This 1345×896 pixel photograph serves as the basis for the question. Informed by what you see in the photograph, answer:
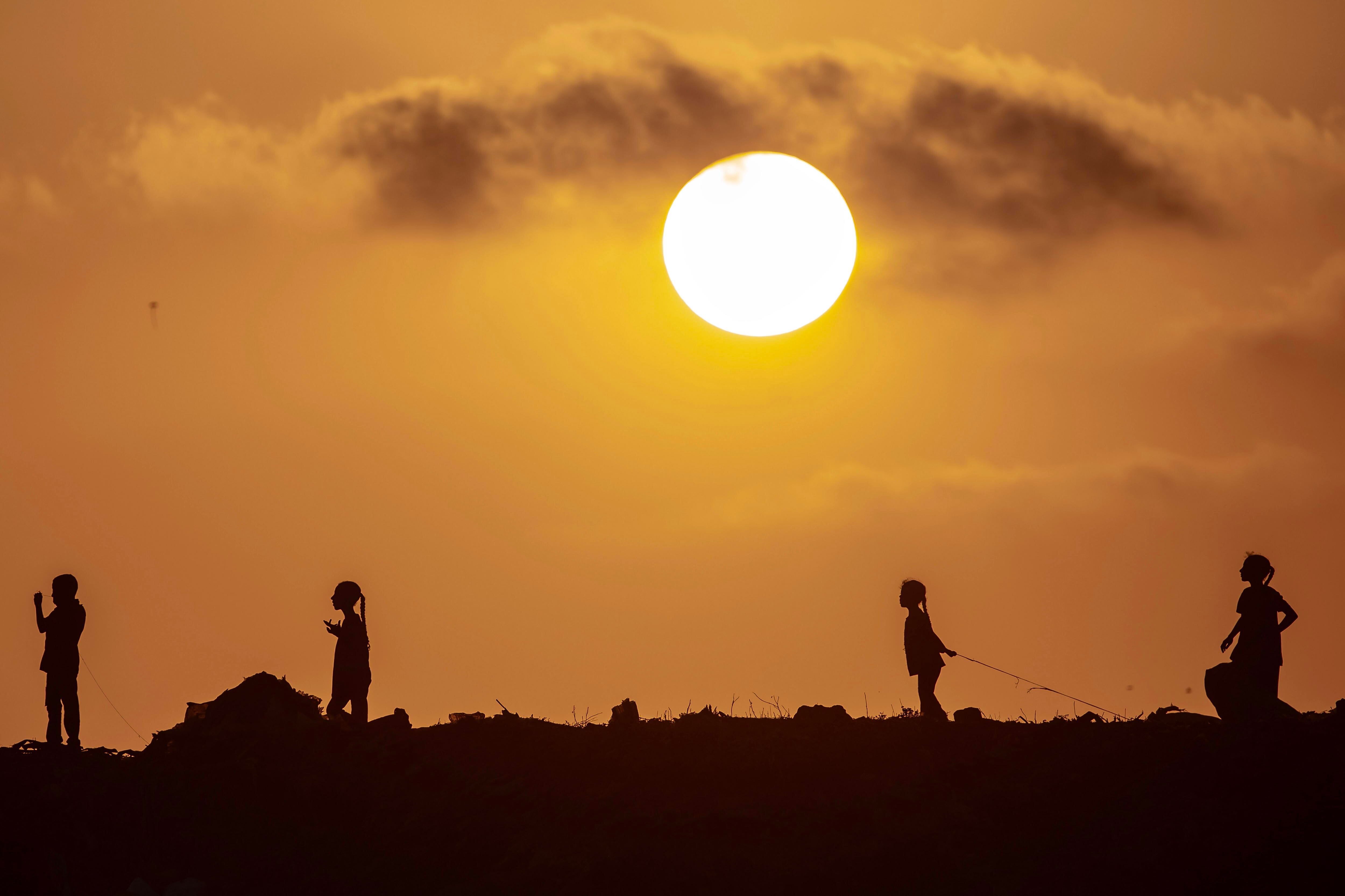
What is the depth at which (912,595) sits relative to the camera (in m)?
24.3

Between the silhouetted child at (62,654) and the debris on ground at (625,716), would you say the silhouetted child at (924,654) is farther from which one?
the silhouetted child at (62,654)

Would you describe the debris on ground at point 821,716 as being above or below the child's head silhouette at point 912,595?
below

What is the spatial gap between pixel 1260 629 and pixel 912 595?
492cm

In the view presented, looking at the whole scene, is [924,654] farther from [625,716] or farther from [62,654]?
[62,654]

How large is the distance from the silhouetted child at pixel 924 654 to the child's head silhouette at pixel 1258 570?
4.27 meters

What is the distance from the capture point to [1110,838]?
66.3ft

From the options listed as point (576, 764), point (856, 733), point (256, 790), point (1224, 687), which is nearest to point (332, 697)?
point (256, 790)

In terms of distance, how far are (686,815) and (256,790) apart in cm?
592

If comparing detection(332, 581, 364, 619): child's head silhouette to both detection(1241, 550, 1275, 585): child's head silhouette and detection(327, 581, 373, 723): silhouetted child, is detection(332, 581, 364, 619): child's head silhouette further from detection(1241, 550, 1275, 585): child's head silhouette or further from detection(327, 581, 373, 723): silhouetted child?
detection(1241, 550, 1275, 585): child's head silhouette

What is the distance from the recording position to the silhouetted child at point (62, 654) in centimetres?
2373

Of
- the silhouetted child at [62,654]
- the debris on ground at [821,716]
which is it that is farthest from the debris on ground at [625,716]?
the silhouetted child at [62,654]

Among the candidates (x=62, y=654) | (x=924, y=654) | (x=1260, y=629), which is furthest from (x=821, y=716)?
(x=62, y=654)

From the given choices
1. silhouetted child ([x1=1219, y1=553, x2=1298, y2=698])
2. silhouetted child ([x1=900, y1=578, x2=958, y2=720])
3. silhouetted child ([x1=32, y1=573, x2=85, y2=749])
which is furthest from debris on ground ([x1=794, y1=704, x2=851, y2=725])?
silhouetted child ([x1=32, y1=573, x2=85, y2=749])

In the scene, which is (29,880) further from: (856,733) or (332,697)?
(856,733)
